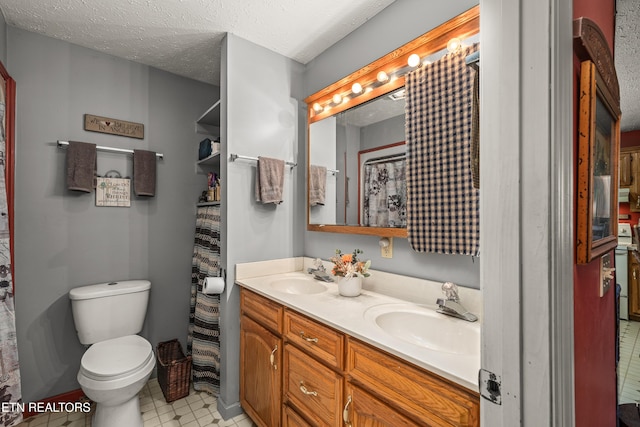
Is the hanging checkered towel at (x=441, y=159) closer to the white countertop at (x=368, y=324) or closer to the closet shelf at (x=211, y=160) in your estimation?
the white countertop at (x=368, y=324)

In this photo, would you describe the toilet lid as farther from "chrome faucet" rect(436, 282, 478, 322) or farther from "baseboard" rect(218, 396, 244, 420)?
"chrome faucet" rect(436, 282, 478, 322)

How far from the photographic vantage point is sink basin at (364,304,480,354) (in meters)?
1.15

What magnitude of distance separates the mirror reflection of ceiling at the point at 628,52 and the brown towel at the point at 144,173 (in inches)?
121

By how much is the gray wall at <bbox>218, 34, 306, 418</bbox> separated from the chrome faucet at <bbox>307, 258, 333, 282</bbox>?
28 centimetres

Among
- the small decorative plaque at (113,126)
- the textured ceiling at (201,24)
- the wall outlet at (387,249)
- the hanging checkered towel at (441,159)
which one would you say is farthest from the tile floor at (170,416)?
the textured ceiling at (201,24)

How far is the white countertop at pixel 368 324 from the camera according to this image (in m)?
0.82

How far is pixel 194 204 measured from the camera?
8.48ft

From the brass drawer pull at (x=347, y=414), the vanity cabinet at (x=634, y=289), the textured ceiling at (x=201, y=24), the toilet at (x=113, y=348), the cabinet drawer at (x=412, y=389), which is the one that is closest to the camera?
the cabinet drawer at (x=412, y=389)

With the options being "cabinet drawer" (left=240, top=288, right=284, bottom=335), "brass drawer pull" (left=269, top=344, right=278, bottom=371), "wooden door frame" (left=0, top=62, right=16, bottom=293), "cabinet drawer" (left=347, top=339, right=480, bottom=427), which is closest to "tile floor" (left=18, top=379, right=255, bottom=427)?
"brass drawer pull" (left=269, top=344, right=278, bottom=371)

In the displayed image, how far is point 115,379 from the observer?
1.55 meters

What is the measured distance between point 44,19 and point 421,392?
9.30ft

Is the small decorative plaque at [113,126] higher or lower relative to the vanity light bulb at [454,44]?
lower

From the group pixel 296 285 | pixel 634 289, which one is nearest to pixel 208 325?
pixel 296 285

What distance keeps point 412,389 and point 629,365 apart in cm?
292
